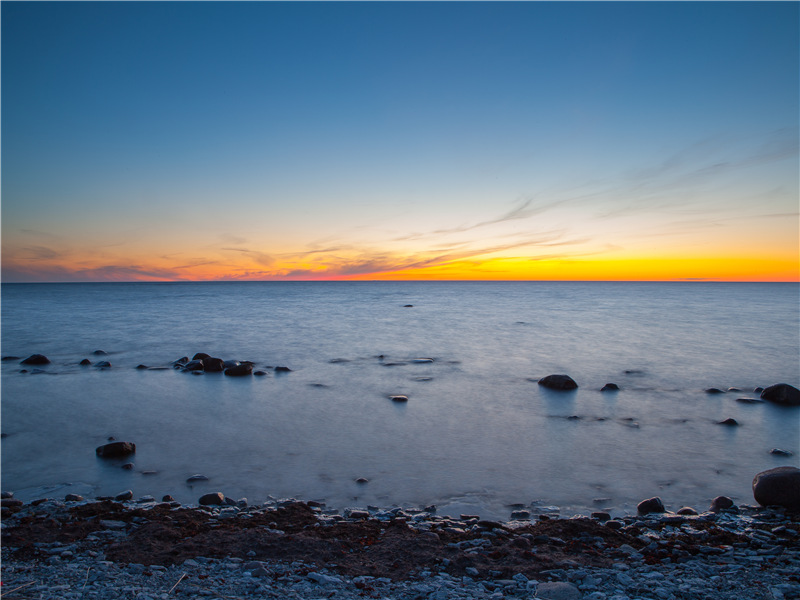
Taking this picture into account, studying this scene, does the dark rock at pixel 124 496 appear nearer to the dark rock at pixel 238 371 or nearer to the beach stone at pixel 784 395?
the dark rock at pixel 238 371

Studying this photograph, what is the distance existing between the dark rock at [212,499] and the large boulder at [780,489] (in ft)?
25.0

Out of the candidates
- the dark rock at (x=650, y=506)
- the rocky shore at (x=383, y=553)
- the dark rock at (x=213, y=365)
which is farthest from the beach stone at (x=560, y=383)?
the dark rock at (x=213, y=365)

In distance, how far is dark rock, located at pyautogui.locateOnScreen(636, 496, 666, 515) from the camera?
636 cm

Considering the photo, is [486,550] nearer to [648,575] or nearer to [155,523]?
[648,575]

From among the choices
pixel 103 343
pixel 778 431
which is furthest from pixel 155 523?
pixel 103 343

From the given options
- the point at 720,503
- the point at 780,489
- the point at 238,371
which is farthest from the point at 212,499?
the point at 238,371

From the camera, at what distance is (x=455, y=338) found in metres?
26.4

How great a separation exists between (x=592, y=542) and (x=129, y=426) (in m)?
9.75

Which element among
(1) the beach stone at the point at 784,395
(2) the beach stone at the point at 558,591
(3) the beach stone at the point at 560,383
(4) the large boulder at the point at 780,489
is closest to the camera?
(2) the beach stone at the point at 558,591

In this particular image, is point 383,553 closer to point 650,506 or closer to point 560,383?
point 650,506

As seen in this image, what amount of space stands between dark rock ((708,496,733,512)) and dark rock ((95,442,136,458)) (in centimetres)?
963

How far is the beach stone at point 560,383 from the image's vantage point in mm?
13852

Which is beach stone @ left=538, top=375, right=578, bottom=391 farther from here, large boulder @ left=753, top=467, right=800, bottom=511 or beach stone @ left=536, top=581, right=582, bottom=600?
beach stone @ left=536, top=581, right=582, bottom=600

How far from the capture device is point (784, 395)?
1193 cm
